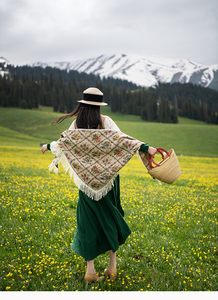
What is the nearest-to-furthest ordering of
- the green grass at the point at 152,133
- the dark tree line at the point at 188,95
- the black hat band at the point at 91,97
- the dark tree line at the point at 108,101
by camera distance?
the black hat band at the point at 91,97 → the green grass at the point at 152,133 → the dark tree line at the point at 108,101 → the dark tree line at the point at 188,95

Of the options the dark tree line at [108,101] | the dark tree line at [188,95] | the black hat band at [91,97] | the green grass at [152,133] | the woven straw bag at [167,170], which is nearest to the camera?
the woven straw bag at [167,170]

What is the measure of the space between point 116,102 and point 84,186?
114 m

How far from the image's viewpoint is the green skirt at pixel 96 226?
12.5ft

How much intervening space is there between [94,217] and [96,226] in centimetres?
16

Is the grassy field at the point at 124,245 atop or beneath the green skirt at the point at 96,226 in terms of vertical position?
beneath

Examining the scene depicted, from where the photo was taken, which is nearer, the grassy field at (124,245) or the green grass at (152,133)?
the grassy field at (124,245)

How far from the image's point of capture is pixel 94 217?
3.85 m

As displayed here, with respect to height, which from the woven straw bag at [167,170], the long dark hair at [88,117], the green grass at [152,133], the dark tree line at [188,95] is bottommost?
the green grass at [152,133]

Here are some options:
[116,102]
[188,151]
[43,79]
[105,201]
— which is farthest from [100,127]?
[43,79]

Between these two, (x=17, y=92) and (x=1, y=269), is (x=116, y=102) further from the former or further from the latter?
(x=1, y=269)

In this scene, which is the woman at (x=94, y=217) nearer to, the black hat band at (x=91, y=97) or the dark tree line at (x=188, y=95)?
the black hat band at (x=91, y=97)

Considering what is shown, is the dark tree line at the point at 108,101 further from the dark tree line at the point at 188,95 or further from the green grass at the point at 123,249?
the green grass at the point at 123,249

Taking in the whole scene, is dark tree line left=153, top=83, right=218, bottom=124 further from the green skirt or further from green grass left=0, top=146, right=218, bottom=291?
the green skirt

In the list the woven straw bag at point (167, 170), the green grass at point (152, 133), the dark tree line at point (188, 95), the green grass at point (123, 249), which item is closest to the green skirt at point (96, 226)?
the green grass at point (123, 249)
